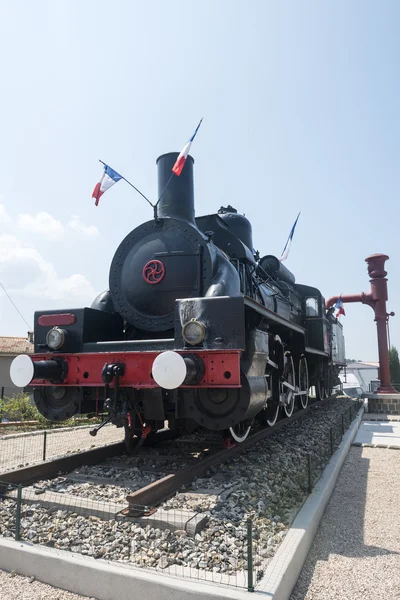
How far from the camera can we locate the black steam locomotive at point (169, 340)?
435 centimetres

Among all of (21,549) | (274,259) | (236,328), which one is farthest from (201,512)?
(274,259)

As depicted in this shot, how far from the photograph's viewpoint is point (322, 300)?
37.1 ft

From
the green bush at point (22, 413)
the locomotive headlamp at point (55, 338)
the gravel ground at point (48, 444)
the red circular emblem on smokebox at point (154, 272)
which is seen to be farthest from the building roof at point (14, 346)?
the red circular emblem on smokebox at point (154, 272)

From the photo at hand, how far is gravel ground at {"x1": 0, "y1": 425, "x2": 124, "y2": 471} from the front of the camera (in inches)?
261

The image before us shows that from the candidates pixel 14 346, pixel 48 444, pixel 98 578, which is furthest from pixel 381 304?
pixel 14 346

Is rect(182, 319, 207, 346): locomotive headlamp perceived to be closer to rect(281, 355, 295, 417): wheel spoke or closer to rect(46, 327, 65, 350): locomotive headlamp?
rect(46, 327, 65, 350): locomotive headlamp

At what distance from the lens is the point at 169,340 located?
474 centimetres

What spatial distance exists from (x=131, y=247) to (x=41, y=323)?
4.83 feet

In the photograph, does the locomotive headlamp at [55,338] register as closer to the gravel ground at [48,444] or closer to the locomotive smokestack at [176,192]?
the gravel ground at [48,444]

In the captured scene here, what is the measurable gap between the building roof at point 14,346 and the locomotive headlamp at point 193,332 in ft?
54.8

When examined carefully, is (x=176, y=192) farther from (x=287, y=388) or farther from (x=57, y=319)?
(x=287, y=388)

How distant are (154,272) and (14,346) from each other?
687 inches

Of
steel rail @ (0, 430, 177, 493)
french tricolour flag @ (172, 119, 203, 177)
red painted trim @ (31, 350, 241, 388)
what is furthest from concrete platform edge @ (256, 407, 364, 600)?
french tricolour flag @ (172, 119, 203, 177)

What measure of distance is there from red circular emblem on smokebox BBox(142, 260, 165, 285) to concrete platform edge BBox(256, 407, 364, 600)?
287 cm
